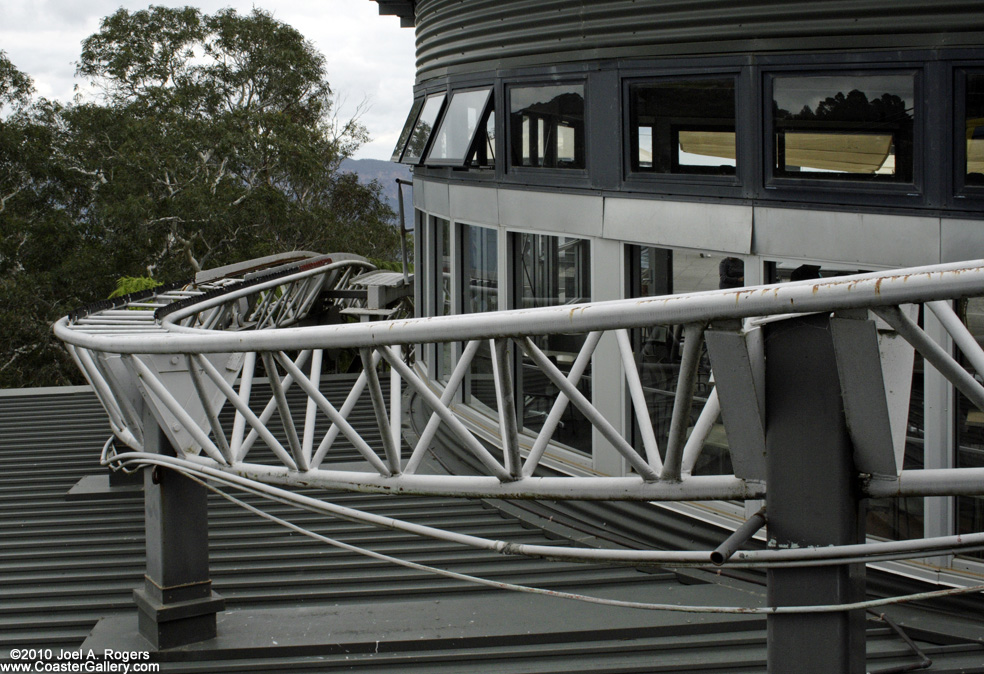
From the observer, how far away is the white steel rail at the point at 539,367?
3271 mm

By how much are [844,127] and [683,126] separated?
1291 mm

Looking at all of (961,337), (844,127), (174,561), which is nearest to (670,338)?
(844,127)

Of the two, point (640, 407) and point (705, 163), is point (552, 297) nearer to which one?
point (705, 163)

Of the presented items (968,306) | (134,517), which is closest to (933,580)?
(968,306)

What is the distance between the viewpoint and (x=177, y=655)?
21.1ft

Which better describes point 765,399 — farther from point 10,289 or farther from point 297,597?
point 10,289

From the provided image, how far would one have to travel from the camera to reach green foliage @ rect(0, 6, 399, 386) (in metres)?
31.6

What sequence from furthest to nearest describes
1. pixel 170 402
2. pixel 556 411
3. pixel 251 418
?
1. pixel 170 402
2. pixel 251 418
3. pixel 556 411

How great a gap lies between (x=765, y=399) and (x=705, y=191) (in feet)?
11.7

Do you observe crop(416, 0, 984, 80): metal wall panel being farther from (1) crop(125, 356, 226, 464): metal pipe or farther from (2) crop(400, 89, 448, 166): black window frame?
(1) crop(125, 356, 226, 464): metal pipe

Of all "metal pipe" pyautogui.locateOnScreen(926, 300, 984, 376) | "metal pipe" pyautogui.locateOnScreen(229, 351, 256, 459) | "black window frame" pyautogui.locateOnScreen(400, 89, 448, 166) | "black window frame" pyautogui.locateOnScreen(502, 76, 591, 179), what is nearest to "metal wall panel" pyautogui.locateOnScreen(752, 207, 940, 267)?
"black window frame" pyautogui.locateOnScreen(502, 76, 591, 179)

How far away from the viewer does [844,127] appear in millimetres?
6207

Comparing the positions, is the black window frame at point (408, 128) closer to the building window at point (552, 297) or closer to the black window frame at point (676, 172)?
the building window at point (552, 297)

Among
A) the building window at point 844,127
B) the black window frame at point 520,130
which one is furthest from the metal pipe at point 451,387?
the black window frame at point 520,130
